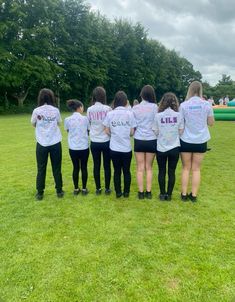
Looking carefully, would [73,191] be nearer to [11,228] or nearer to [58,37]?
[11,228]

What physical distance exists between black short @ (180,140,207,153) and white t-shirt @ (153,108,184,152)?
96mm

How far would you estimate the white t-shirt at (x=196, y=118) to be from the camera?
4.86 m

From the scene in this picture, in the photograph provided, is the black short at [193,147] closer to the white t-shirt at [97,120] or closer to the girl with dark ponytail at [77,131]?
the white t-shirt at [97,120]

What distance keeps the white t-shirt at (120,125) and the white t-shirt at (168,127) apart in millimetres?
445

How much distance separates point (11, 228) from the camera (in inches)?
168

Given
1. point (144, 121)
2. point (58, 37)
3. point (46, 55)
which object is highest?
point (58, 37)

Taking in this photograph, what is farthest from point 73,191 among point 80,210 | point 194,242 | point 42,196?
point 194,242

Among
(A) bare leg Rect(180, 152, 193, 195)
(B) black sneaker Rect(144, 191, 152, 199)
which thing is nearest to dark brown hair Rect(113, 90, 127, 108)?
(A) bare leg Rect(180, 152, 193, 195)

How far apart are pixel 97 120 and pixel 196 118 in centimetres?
171

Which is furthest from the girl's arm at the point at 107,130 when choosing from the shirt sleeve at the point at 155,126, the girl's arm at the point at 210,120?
the girl's arm at the point at 210,120

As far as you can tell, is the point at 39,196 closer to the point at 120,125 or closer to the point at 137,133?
the point at 120,125

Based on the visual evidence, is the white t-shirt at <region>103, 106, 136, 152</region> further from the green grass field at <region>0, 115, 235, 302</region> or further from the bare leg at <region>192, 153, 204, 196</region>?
the bare leg at <region>192, 153, 204, 196</region>

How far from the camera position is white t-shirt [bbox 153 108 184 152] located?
193 inches

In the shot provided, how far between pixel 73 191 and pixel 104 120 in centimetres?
167
